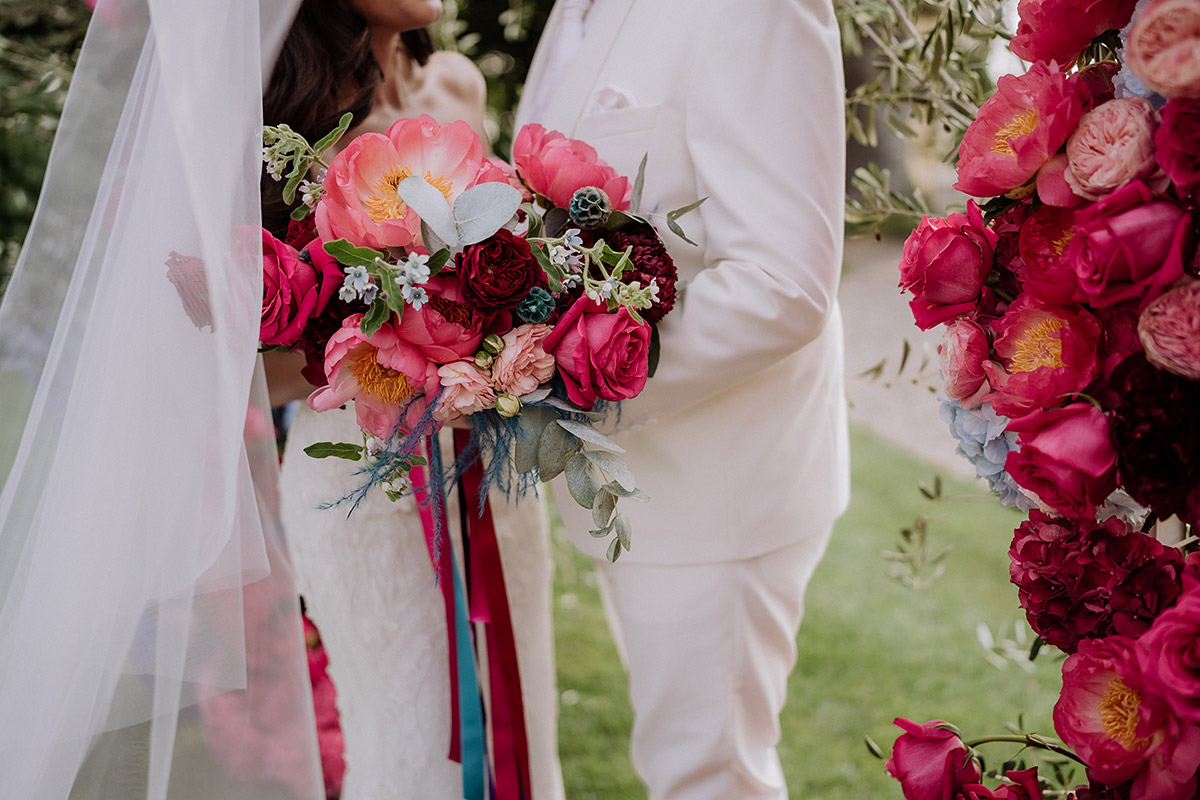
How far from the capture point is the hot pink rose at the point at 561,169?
4.51ft

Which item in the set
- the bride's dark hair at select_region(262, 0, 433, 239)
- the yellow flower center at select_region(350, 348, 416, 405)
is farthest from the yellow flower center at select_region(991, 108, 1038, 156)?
the bride's dark hair at select_region(262, 0, 433, 239)

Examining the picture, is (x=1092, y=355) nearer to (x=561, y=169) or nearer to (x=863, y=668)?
(x=561, y=169)

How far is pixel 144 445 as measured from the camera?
128cm

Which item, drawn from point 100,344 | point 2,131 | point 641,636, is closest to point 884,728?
point 641,636

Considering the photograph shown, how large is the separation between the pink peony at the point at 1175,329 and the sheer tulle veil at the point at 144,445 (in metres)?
1.05

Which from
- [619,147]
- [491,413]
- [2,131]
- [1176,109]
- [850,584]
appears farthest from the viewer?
[850,584]

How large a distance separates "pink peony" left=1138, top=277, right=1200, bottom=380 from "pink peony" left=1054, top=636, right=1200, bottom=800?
272 millimetres

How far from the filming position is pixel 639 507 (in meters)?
1.68

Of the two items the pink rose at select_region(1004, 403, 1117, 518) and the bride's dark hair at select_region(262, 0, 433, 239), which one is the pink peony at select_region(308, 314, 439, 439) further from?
the pink rose at select_region(1004, 403, 1117, 518)

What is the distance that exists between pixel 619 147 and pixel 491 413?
0.55 m

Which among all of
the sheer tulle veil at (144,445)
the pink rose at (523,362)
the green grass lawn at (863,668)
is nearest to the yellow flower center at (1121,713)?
the pink rose at (523,362)

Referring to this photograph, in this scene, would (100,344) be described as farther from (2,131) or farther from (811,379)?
(2,131)

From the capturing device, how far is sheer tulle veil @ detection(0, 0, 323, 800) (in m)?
1.28

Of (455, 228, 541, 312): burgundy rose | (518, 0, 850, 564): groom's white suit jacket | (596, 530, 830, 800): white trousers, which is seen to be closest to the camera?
(455, 228, 541, 312): burgundy rose
